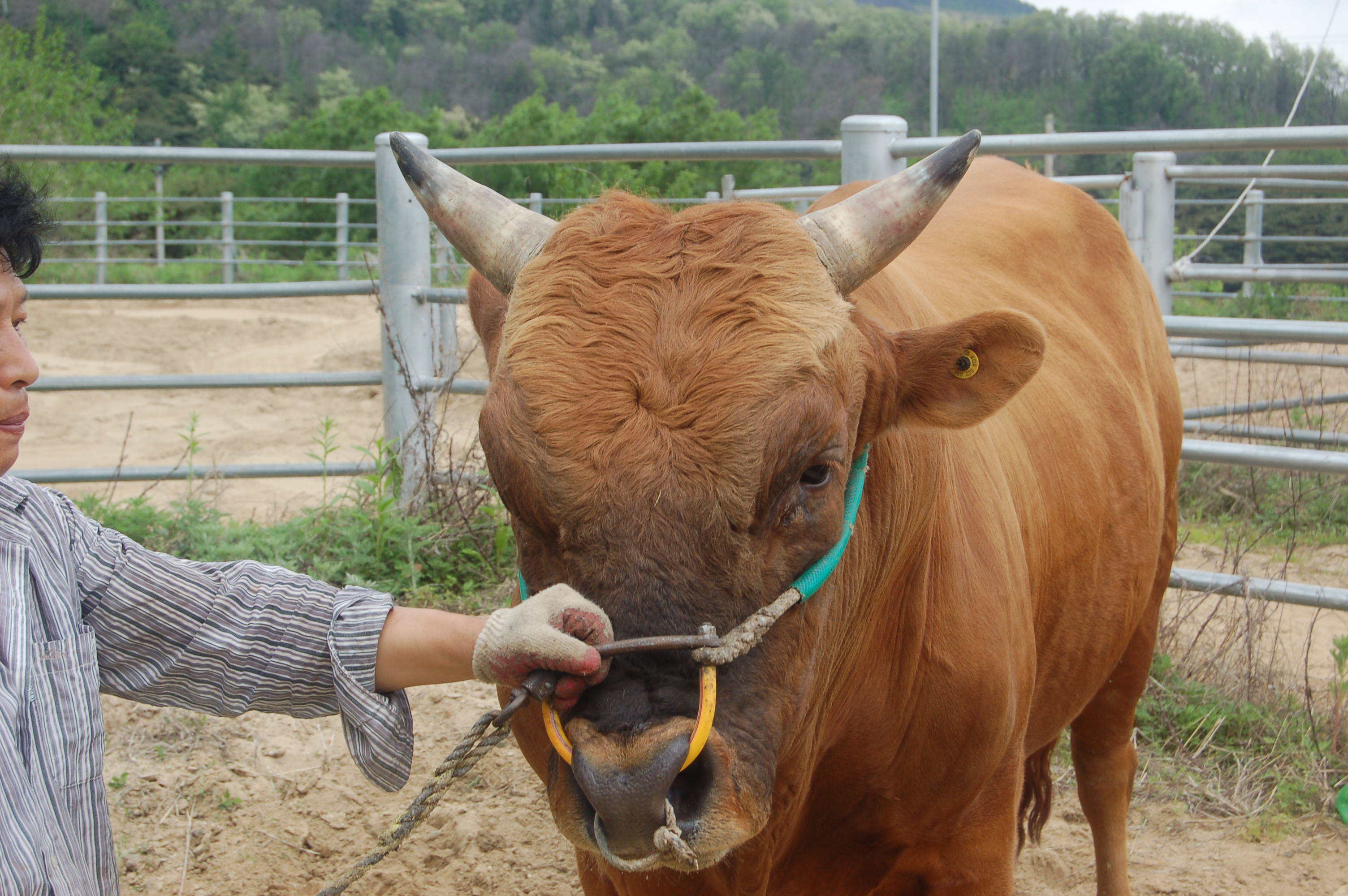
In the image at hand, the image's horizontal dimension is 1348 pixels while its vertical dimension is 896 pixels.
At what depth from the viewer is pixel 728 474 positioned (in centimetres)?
182

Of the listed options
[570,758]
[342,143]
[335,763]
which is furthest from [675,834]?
[342,143]

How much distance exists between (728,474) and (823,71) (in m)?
83.5

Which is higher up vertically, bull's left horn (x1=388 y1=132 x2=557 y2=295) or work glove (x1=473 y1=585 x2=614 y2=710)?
bull's left horn (x1=388 y1=132 x2=557 y2=295)

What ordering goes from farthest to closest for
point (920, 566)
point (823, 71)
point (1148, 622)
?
point (823, 71) < point (1148, 622) < point (920, 566)

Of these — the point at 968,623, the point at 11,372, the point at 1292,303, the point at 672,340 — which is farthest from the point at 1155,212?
the point at 1292,303

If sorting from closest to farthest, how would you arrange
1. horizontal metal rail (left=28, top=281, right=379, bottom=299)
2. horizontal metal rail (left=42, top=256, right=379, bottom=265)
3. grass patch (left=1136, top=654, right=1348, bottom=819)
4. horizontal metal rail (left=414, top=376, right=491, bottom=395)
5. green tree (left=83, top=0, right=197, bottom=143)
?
grass patch (left=1136, top=654, right=1348, bottom=819) → horizontal metal rail (left=414, top=376, right=491, bottom=395) → horizontal metal rail (left=28, top=281, right=379, bottom=299) → horizontal metal rail (left=42, top=256, right=379, bottom=265) → green tree (left=83, top=0, right=197, bottom=143)

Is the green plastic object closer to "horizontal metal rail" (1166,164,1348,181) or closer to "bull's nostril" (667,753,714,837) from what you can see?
"bull's nostril" (667,753,714,837)

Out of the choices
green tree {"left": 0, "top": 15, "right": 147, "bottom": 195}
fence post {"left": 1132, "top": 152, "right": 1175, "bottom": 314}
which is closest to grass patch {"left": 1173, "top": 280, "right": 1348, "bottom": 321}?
fence post {"left": 1132, "top": 152, "right": 1175, "bottom": 314}

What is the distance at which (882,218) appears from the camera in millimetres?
2184

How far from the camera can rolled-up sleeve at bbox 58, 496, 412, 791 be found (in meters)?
2.22

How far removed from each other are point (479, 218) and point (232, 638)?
0.94 metres

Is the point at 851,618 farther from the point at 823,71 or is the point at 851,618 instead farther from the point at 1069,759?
the point at 823,71

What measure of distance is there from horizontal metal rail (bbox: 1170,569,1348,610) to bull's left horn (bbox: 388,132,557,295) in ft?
10.2

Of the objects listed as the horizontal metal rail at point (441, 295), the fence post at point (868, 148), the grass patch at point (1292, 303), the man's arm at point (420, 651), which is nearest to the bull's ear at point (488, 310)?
the man's arm at point (420, 651)
